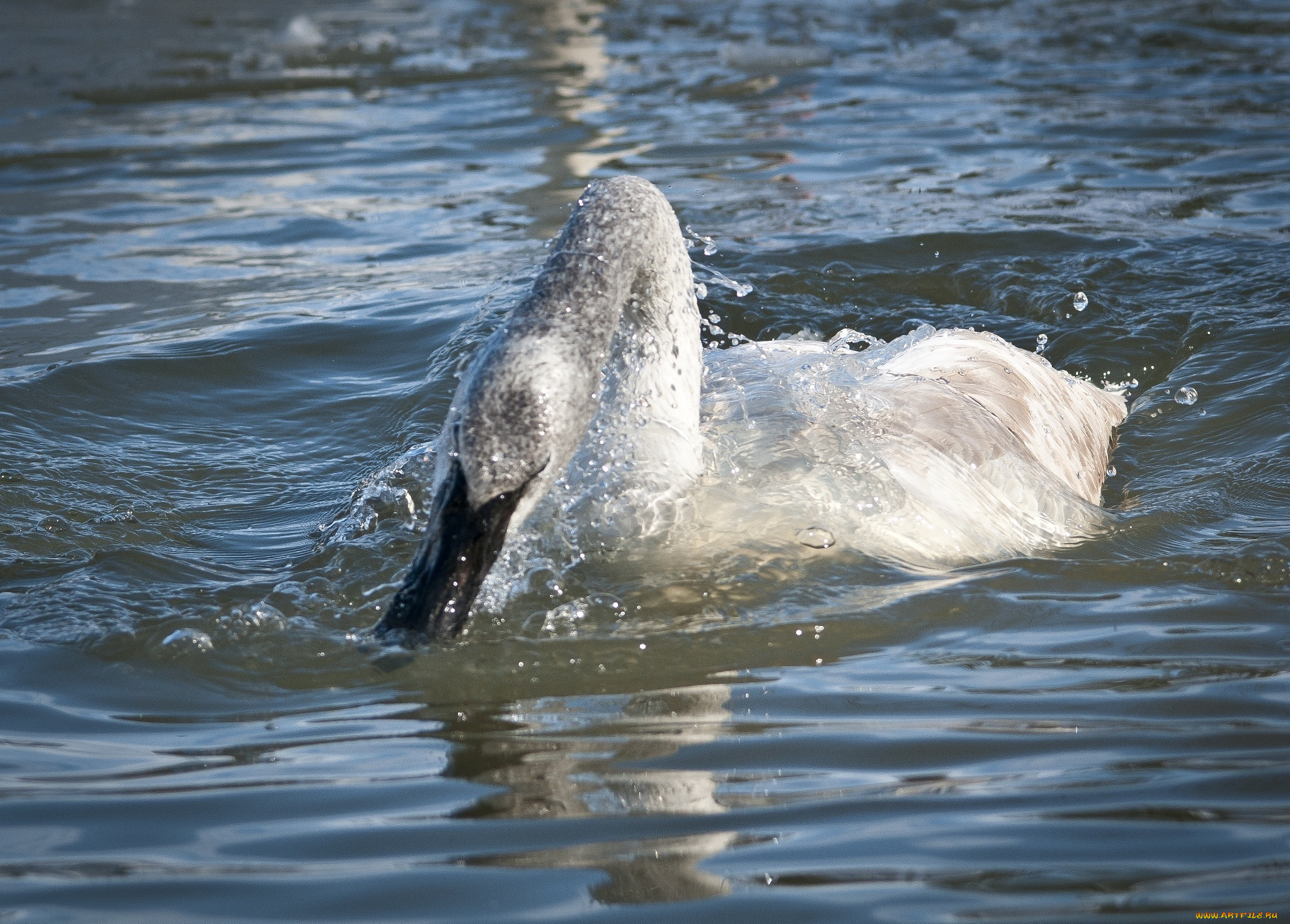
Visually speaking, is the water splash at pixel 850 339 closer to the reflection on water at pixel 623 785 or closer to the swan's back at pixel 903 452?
the swan's back at pixel 903 452

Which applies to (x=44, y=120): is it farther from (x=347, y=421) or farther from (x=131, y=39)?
(x=347, y=421)

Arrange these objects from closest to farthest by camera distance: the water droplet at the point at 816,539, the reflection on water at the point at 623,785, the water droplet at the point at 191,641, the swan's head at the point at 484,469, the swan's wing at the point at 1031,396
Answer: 1. the reflection on water at the point at 623,785
2. the swan's head at the point at 484,469
3. the water droplet at the point at 191,641
4. the water droplet at the point at 816,539
5. the swan's wing at the point at 1031,396

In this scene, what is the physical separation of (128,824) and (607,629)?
1.52 metres

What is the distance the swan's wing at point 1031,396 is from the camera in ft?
17.9

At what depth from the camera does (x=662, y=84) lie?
1403 centimetres

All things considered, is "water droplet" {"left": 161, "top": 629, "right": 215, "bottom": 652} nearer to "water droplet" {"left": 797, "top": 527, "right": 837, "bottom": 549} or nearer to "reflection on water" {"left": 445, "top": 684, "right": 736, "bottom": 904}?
"reflection on water" {"left": 445, "top": 684, "right": 736, "bottom": 904}

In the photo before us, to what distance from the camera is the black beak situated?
3627mm

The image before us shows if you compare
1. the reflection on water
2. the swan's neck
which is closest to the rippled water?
the reflection on water

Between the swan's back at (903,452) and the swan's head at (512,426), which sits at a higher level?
the swan's head at (512,426)

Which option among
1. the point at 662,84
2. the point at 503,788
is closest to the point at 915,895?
the point at 503,788

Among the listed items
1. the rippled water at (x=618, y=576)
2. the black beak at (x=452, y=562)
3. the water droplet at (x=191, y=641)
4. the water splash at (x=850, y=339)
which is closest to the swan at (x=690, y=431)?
the black beak at (x=452, y=562)

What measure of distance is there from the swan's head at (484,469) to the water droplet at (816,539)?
1.02 meters

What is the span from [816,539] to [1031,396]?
1.73 m

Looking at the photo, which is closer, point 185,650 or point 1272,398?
point 185,650
